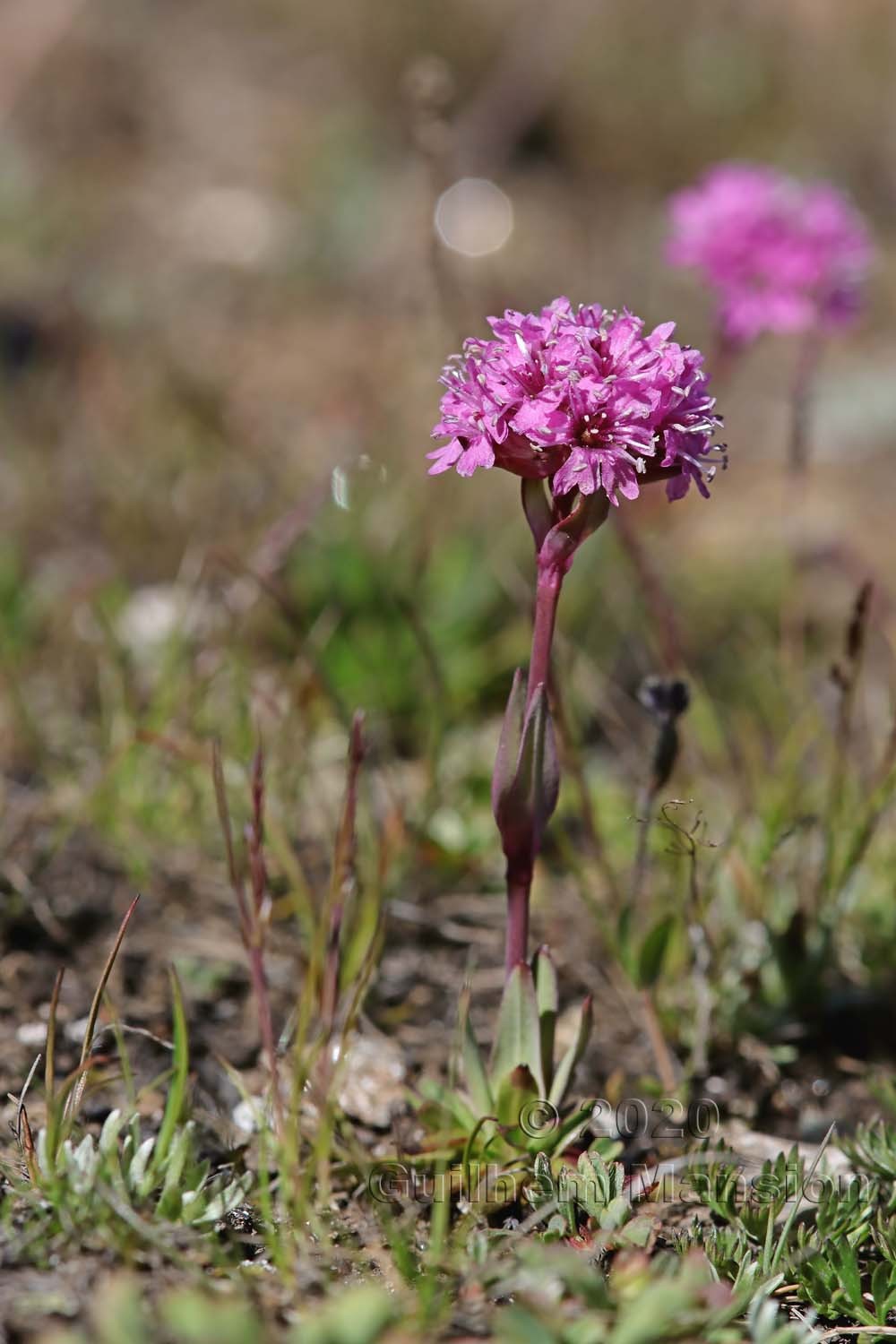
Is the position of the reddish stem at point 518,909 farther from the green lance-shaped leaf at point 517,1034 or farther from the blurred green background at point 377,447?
the blurred green background at point 377,447

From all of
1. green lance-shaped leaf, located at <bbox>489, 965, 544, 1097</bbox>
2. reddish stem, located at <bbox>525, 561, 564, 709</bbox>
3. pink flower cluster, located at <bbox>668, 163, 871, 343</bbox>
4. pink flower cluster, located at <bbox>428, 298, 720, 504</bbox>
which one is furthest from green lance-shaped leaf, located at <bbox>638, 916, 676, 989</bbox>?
pink flower cluster, located at <bbox>668, 163, 871, 343</bbox>

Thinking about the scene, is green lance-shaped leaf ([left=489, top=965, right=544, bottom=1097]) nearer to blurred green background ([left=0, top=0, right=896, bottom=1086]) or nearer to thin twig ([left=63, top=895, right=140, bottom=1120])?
blurred green background ([left=0, top=0, right=896, bottom=1086])

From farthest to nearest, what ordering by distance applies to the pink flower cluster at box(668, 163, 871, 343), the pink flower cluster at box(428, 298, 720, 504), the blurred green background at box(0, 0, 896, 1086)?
the pink flower cluster at box(668, 163, 871, 343)
the blurred green background at box(0, 0, 896, 1086)
the pink flower cluster at box(428, 298, 720, 504)

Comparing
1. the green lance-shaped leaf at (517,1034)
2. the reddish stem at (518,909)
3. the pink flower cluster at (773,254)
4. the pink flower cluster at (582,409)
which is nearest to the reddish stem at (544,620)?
the pink flower cluster at (582,409)

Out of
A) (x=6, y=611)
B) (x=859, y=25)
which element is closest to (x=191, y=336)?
(x=6, y=611)

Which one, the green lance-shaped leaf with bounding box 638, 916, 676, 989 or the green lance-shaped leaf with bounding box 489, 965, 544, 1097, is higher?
the green lance-shaped leaf with bounding box 638, 916, 676, 989

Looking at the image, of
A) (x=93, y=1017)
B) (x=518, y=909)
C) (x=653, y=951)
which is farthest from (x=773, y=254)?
(x=93, y=1017)
